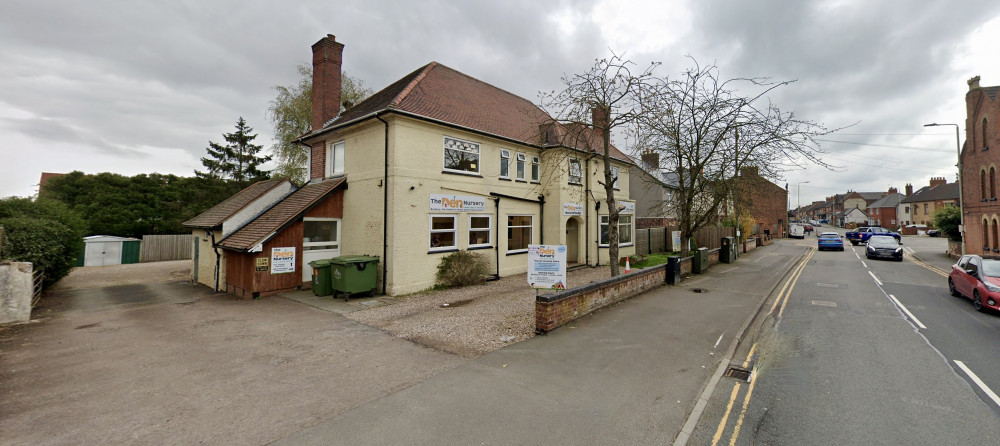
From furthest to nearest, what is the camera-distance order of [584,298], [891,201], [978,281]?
[891,201]
[978,281]
[584,298]

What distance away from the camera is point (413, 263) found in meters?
11.9

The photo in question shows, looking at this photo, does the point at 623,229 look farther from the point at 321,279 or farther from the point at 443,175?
the point at 321,279

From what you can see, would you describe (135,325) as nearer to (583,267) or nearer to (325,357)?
(325,357)

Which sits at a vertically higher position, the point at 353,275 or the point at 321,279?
the point at 353,275

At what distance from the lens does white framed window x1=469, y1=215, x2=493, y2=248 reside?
1391cm

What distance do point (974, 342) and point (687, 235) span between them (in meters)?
9.52

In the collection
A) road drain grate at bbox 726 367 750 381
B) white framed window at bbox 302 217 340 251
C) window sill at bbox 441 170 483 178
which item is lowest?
road drain grate at bbox 726 367 750 381

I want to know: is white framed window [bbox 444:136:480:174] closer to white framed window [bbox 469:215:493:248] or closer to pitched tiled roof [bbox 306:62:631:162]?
pitched tiled roof [bbox 306:62:631:162]

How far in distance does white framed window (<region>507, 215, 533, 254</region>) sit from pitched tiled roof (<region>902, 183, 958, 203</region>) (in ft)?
239

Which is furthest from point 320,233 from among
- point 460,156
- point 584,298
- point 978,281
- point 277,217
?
point 978,281

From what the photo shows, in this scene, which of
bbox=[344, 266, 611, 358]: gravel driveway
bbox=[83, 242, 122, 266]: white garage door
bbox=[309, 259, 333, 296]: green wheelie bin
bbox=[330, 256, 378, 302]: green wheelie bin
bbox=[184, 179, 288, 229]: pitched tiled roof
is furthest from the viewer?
bbox=[83, 242, 122, 266]: white garage door

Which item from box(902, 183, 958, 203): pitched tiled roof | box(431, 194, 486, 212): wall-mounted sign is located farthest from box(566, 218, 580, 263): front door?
box(902, 183, 958, 203): pitched tiled roof

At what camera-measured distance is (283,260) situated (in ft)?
38.5

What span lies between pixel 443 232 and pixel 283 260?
5.17m
